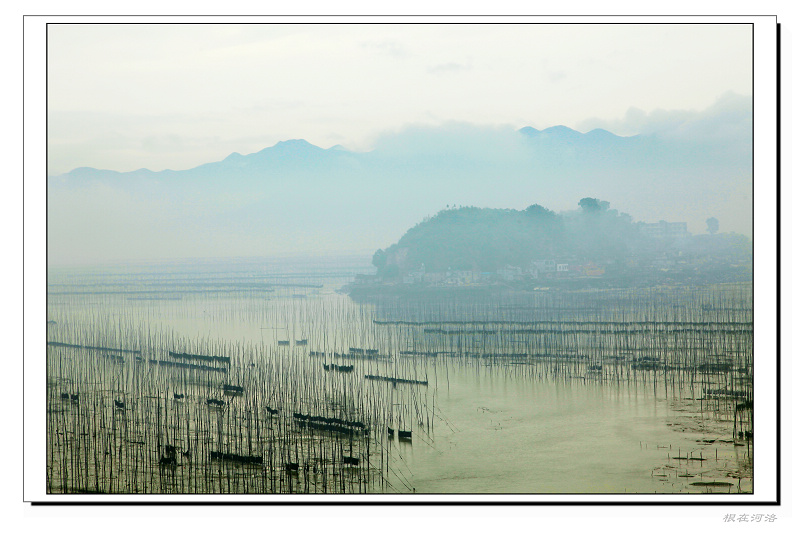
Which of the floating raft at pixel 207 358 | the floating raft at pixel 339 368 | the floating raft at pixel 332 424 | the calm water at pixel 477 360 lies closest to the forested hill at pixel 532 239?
the calm water at pixel 477 360

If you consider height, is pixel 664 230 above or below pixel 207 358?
above

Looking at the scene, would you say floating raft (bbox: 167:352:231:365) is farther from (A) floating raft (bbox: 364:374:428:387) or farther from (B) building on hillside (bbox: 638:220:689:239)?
(B) building on hillside (bbox: 638:220:689:239)

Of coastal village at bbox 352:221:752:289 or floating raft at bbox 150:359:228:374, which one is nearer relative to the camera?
coastal village at bbox 352:221:752:289

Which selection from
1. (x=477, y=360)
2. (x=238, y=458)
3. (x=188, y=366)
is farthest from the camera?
(x=477, y=360)

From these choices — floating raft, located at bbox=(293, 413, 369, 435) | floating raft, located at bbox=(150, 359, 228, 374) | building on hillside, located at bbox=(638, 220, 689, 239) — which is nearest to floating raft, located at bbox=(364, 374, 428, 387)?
floating raft, located at bbox=(293, 413, 369, 435)

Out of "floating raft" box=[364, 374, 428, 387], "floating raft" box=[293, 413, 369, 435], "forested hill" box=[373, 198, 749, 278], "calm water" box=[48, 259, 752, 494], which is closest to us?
"calm water" box=[48, 259, 752, 494]

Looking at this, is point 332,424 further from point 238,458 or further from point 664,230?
point 664,230

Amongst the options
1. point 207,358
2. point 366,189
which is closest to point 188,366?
point 207,358

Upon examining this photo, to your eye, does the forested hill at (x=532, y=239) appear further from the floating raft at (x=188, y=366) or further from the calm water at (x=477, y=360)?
the floating raft at (x=188, y=366)
